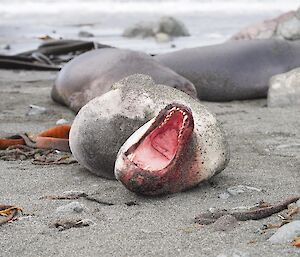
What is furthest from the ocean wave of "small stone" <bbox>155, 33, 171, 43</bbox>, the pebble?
the pebble

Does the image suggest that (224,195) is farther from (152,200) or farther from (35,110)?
(35,110)

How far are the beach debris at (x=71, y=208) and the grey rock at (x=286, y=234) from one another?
30.3 inches

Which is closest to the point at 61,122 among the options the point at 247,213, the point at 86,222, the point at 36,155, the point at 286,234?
the point at 36,155

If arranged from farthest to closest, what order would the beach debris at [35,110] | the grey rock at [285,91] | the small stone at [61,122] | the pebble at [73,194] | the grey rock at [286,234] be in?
the grey rock at [285,91], the beach debris at [35,110], the small stone at [61,122], the pebble at [73,194], the grey rock at [286,234]

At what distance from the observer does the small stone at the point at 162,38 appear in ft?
35.8

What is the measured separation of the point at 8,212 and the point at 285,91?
10.5 feet

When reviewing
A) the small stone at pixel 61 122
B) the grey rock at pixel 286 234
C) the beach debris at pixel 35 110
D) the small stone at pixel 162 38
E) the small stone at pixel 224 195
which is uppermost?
the grey rock at pixel 286 234

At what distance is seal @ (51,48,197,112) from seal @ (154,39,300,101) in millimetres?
820

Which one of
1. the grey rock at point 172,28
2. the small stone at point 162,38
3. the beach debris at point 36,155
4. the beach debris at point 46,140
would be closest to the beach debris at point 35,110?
the beach debris at point 46,140

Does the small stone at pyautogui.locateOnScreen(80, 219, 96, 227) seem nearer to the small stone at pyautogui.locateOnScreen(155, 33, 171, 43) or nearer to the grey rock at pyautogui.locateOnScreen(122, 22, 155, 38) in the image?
the small stone at pyautogui.locateOnScreen(155, 33, 171, 43)

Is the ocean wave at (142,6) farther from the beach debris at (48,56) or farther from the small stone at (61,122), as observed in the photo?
the small stone at (61,122)

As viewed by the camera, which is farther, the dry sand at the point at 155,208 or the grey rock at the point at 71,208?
the grey rock at the point at 71,208

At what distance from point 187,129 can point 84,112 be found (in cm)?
64

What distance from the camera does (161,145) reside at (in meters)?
2.92
